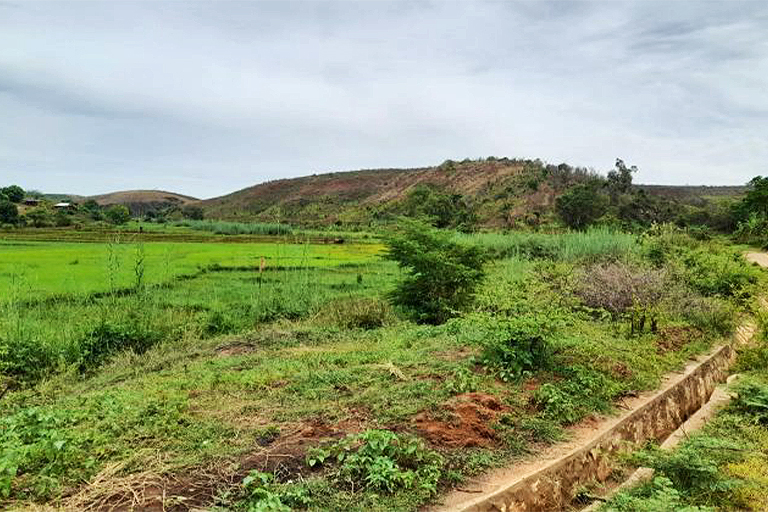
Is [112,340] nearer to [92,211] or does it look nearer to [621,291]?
[621,291]

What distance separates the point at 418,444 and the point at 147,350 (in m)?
5.58

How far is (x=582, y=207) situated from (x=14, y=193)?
50240 millimetres

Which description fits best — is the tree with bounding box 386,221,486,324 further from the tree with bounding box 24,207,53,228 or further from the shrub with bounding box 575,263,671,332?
the tree with bounding box 24,207,53,228

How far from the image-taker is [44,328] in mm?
7871

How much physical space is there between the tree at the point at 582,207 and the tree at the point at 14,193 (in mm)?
47829

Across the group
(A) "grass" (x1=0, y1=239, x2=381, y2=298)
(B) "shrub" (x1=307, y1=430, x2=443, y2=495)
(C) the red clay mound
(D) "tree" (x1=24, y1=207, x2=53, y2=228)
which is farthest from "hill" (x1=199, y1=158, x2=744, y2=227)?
(B) "shrub" (x1=307, y1=430, x2=443, y2=495)

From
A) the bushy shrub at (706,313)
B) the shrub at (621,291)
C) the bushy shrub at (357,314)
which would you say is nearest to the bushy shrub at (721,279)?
the bushy shrub at (706,313)

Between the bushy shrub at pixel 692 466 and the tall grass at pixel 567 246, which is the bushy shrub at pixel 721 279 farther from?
the bushy shrub at pixel 692 466

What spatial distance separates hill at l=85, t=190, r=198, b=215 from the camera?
85.7 metres

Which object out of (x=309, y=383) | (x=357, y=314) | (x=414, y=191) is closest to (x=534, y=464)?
(x=309, y=383)

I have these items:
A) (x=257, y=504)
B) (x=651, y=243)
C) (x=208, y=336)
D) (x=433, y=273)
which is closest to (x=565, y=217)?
(x=651, y=243)

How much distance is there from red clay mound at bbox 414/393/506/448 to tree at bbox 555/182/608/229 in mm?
31572

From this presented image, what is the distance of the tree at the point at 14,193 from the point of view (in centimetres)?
5119

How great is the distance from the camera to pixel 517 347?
19.3 ft
